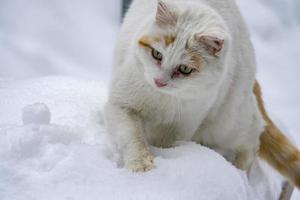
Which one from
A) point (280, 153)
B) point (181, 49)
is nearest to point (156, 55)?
point (181, 49)

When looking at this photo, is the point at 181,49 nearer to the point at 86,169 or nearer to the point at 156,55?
the point at 156,55

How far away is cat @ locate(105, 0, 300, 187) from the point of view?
64.4 inches

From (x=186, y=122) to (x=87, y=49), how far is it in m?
2.36

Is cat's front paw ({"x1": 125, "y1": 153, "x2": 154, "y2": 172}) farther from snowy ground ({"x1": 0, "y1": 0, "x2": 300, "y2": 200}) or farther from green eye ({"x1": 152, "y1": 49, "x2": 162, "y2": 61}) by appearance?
green eye ({"x1": 152, "y1": 49, "x2": 162, "y2": 61})

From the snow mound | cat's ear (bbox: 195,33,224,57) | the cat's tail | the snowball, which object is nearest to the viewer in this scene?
the snow mound

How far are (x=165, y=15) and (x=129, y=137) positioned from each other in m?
0.48

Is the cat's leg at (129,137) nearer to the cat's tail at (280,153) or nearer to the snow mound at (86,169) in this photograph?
the snow mound at (86,169)

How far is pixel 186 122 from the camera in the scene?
1954mm

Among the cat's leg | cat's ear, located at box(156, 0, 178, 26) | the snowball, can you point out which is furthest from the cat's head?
the snowball

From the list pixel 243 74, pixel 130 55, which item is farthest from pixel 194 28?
pixel 243 74

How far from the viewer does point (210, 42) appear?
1.61 meters

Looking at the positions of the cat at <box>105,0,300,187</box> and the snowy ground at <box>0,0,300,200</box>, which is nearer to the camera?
the snowy ground at <box>0,0,300,200</box>

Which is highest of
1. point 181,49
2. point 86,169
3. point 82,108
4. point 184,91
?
point 181,49

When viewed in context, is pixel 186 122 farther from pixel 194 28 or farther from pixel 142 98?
pixel 194 28
